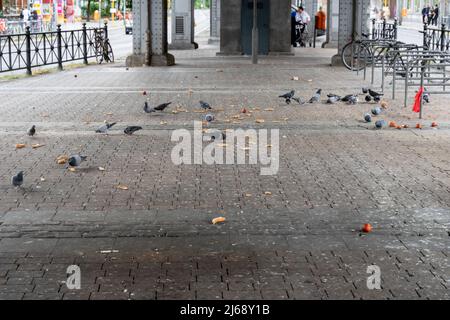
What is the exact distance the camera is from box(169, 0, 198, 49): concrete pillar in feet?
110

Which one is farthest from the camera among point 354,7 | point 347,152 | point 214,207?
point 354,7

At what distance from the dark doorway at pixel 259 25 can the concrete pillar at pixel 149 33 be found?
6.17 meters

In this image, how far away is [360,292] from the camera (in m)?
4.80

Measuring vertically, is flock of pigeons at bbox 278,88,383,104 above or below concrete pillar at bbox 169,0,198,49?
below

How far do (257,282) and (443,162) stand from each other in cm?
472

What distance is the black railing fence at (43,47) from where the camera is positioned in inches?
808

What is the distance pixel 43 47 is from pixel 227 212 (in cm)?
1749

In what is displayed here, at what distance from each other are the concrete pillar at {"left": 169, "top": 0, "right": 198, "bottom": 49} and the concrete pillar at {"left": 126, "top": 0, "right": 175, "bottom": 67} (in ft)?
32.5

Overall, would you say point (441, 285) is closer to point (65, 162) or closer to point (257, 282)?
point (257, 282)

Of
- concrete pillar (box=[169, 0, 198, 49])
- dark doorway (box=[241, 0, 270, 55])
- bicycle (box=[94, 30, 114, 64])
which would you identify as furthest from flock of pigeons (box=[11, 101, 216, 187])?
concrete pillar (box=[169, 0, 198, 49])

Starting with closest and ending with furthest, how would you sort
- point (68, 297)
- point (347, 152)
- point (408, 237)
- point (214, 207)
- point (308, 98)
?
1. point (68, 297)
2. point (408, 237)
3. point (214, 207)
4. point (347, 152)
5. point (308, 98)

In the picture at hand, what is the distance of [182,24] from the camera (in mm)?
34250

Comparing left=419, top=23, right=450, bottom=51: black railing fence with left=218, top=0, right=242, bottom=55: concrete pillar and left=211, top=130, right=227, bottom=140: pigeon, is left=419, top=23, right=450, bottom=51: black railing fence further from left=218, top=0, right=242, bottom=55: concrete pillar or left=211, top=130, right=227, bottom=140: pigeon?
left=211, top=130, right=227, bottom=140: pigeon

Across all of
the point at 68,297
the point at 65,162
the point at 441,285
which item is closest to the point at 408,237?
the point at 441,285
